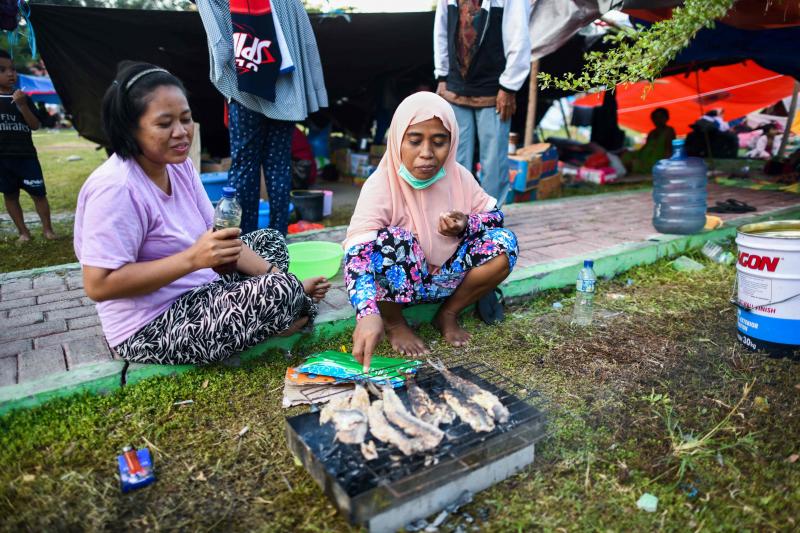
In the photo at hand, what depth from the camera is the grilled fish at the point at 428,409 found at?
201 cm

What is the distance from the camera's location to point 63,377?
7.90ft

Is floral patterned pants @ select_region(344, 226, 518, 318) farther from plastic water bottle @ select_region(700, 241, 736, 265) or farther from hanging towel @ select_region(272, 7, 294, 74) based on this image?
plastic water bottle @ select_region(700, 241, 736, 265)

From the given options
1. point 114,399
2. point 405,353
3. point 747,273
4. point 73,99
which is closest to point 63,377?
point 114,399

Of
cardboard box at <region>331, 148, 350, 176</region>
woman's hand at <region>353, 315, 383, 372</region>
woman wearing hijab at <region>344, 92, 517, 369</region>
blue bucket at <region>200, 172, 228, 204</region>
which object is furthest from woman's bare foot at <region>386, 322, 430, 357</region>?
cardboard box at <region>331, 148, 350, 176</region>

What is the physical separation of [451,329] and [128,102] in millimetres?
2099

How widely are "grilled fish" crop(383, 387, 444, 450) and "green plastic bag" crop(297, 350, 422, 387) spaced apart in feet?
0.84

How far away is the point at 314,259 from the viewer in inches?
145

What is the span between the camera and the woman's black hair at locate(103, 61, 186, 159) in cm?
219

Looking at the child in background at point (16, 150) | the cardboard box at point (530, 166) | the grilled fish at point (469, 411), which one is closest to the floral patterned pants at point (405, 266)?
the grilled fish at point (469, 411)

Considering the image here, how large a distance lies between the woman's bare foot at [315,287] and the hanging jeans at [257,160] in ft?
4.80

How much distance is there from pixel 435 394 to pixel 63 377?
1.75 metres

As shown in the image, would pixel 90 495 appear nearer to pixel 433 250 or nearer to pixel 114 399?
pixel 114 399

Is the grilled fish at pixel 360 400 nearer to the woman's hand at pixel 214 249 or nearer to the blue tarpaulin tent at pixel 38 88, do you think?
the woman's hand at pixel 214 249

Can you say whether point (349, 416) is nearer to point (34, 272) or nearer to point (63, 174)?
point (34, 272)
